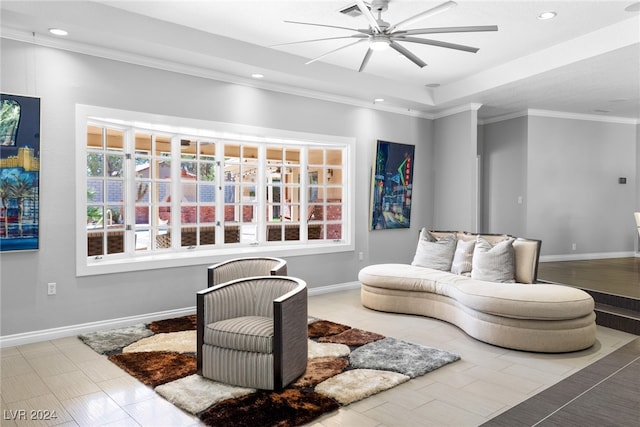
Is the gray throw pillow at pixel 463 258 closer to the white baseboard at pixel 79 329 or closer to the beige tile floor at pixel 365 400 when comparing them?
the beige tile floor at pixel 365 400

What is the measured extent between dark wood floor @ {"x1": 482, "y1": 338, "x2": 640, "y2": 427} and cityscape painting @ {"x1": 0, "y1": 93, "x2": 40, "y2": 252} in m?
4.02

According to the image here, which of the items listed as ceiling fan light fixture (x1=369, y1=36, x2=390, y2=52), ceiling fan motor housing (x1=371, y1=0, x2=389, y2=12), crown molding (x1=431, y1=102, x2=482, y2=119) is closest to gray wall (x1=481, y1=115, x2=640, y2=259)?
crown molding (x1=431, y1=102, x2=482, y2=119)

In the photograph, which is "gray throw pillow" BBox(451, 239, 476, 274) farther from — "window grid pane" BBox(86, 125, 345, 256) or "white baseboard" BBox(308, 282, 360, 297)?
"window grid pane" BBox(86, 125, 345, 256)

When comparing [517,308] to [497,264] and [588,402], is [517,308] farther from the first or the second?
[588,402]

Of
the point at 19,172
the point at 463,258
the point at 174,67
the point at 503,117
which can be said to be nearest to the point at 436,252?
the point at 463,258

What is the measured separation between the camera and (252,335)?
2998 millimetres

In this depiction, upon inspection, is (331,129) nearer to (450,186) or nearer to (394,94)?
(394,94)

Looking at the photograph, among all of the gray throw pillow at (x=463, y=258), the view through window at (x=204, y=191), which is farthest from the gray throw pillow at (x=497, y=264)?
the view through window at (x=204, y=191)

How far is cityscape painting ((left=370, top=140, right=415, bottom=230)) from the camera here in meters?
6.79

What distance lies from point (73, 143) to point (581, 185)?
7.97m

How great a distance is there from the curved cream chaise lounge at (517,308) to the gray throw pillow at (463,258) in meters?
0.16

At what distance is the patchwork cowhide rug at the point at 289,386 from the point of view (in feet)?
9.03

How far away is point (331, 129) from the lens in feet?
20.8

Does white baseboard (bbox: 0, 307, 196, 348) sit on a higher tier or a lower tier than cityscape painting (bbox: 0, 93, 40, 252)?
lower
